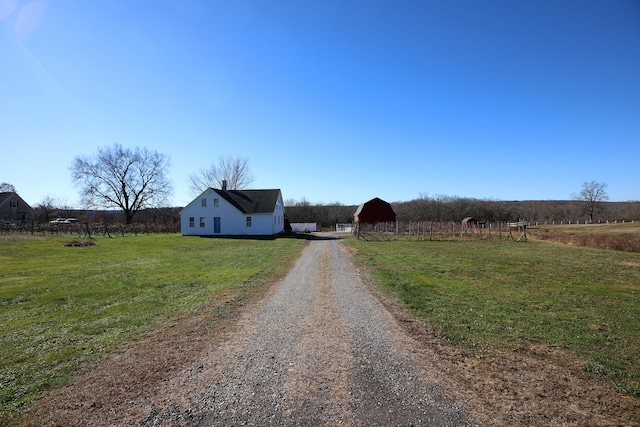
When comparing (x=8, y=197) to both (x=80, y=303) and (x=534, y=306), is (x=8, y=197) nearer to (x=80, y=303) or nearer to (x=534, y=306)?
(x=80, y=303)

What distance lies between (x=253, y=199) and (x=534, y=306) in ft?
118

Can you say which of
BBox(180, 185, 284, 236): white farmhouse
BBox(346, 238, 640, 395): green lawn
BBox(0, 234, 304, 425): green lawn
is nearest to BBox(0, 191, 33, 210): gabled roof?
BBox(180, 185, 284, 236): white farmhouse

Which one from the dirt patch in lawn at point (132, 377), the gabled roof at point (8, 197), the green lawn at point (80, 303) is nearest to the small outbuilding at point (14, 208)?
the gabled roof at point (8, 197)

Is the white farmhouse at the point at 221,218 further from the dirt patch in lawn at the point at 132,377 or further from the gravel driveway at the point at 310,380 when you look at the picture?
the gravel driveway at the point at 310,380

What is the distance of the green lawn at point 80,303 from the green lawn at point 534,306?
5.75 m

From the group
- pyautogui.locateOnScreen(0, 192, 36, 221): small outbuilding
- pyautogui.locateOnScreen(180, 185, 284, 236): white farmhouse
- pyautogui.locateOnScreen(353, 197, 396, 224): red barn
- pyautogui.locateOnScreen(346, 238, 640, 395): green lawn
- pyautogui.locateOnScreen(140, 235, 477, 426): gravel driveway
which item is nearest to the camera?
pyautogui.locateOnScreen(140, 235, 477, 426): gravel driveway

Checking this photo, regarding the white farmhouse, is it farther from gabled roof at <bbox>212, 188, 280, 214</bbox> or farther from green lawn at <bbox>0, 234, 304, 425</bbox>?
green lawn at <bbox>0, 234, 304, 425</bbox>

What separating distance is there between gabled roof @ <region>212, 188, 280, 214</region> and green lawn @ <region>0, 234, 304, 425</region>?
73.3 ft

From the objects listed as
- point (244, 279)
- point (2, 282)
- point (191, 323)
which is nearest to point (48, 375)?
point (191, 323)

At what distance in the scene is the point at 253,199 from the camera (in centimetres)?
4100

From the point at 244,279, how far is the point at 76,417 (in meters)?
7.90

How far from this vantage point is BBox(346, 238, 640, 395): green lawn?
5293mm

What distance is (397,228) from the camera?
35156 millimetres

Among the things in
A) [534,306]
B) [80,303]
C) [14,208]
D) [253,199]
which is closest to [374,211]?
[253,199]
